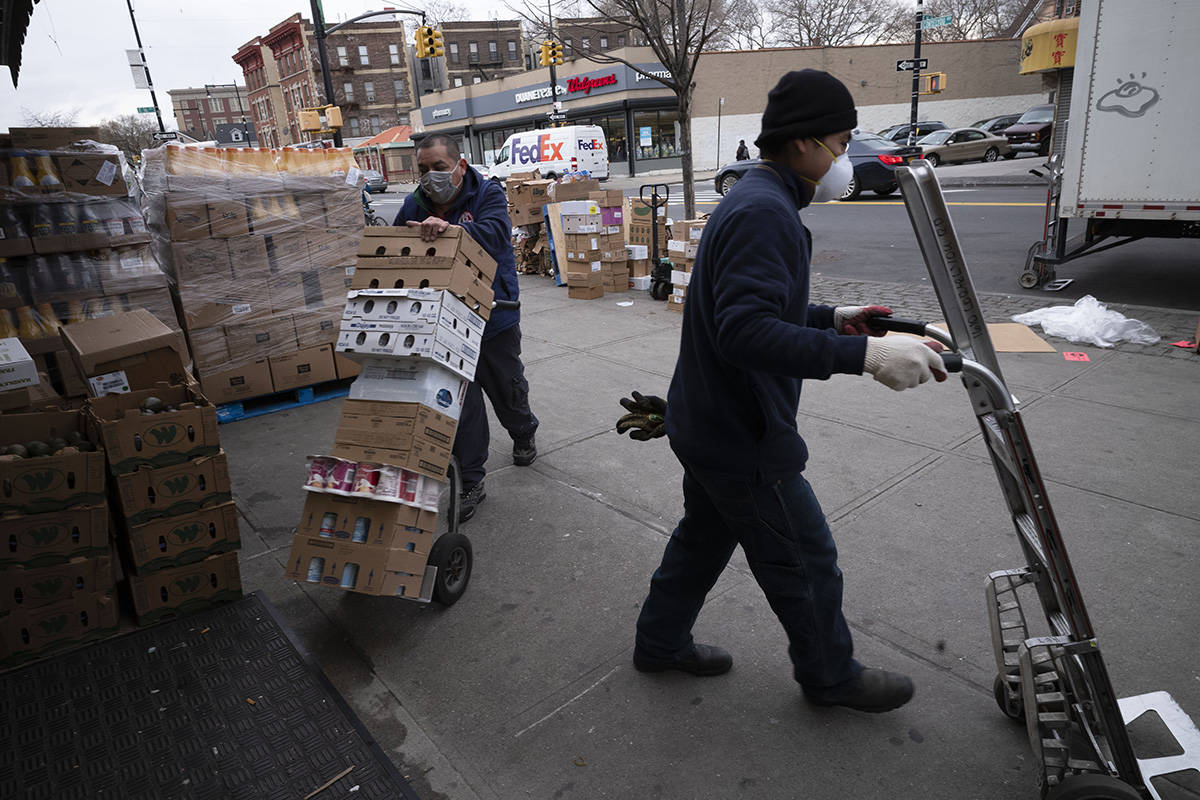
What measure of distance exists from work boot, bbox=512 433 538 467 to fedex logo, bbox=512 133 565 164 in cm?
2522

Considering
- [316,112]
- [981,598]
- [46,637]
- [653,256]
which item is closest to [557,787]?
[981,598]

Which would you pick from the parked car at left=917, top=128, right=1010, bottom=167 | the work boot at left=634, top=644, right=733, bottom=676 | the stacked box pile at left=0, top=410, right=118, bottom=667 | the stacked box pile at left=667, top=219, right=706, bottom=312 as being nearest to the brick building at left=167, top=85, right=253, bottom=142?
the parked car at left=917, top=128, right=1010, bottom=167

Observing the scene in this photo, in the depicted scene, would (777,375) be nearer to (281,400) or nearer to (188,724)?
(188,724)

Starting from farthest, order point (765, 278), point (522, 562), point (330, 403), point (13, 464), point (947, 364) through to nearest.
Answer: point (330, 403) < point (522, 562) < point (13, 464) < point (765, 278) < point (947, 364)

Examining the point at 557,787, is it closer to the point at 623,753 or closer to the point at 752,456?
the point at 623,753

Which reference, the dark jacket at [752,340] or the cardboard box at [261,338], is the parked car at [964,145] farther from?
the dark jacket at [752,340]

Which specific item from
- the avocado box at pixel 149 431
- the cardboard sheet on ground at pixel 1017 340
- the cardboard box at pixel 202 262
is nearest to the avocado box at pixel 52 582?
the avocado box at pixel 149 431

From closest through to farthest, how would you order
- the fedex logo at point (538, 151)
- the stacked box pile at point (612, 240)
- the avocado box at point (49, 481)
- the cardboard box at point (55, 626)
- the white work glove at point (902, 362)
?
the white work glove at point (902, 362) → the avocado box at point (49, 481) → the cardboard box at point (55, 626) → the stacked box pile at point (612, 240) → the fedex logo at point (538, 151)

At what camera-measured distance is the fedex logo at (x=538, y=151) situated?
92.3 feet

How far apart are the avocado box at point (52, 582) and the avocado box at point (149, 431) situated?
1.42 feet

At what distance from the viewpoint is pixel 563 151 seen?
91.8 ft

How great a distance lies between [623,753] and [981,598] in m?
1.71

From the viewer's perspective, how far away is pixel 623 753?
2.43 m

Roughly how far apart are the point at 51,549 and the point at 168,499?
0.45 meters
